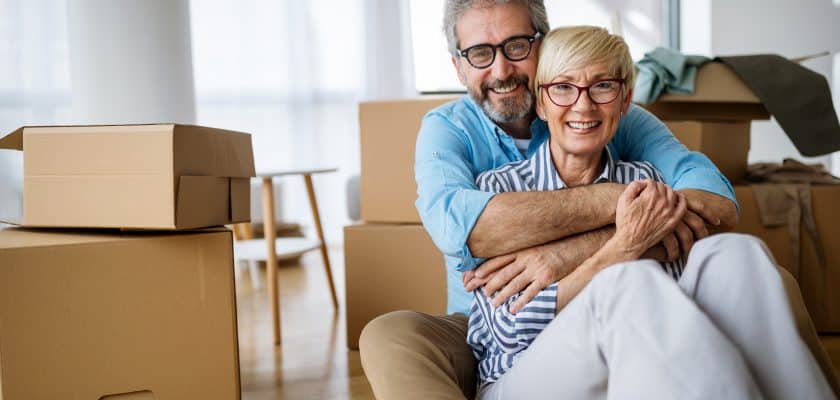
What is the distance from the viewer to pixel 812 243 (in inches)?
85.2

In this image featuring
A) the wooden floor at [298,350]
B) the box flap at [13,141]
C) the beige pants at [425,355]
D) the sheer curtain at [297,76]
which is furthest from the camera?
the sheer curtain at [297,76]

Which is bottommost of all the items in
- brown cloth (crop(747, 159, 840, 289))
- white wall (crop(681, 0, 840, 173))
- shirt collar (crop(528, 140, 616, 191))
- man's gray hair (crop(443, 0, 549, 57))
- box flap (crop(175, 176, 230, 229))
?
brown cloth (crop(747, 159, 840, 289))

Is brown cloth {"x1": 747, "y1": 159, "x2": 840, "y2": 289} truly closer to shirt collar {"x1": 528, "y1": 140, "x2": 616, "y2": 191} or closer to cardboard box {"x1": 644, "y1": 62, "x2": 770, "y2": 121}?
cardboard box {"x1": 644, "y1": 62, "x2": 770, "y2": 121}

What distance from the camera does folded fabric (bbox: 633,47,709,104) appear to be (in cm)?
216

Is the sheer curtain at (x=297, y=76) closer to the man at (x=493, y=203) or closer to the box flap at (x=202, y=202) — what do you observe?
the box flap at (x=202, y=202)

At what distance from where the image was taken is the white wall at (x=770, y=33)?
368 centimetres

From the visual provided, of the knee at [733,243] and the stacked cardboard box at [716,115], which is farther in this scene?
the stacked cardboard box at [716,115]

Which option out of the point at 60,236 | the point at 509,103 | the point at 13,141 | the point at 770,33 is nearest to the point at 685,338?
the point at 509,103

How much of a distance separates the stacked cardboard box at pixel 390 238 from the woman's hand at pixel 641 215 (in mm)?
987

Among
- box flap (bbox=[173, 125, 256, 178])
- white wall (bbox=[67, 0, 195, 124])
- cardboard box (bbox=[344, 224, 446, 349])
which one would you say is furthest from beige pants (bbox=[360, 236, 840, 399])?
white wall (bbox=[67, 0, 195, 124])

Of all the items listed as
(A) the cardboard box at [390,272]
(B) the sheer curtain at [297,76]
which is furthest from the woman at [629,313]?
(B) the sheer curtain at [297,76]

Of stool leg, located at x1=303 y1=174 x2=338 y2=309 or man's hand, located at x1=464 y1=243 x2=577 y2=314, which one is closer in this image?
man's hand, located at x1=464 y1=243 x2=577 y2=314

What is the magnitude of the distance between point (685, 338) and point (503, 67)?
2.22 feet

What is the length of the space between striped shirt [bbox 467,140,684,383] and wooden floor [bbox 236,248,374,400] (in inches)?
24.9
